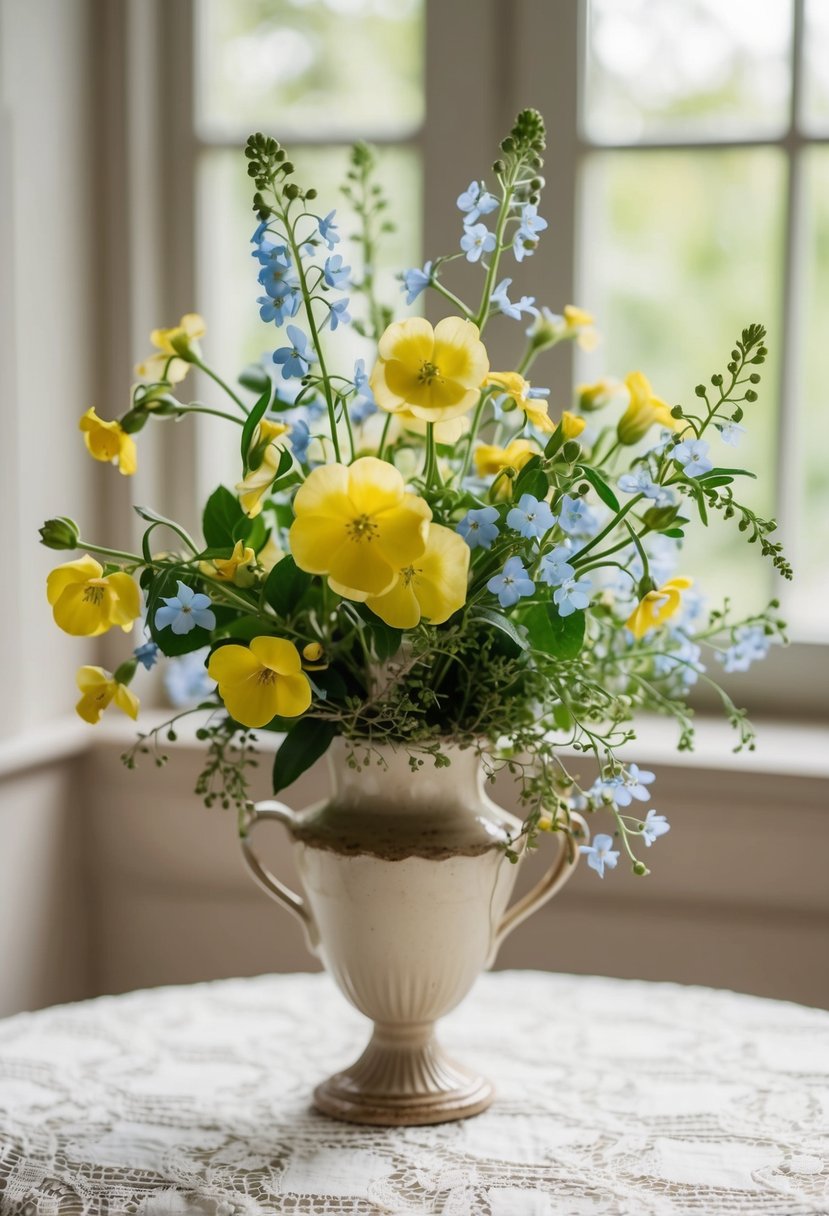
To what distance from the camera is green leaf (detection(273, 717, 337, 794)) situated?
39.9 inches

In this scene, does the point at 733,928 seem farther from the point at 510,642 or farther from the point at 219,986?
the point at 510,642

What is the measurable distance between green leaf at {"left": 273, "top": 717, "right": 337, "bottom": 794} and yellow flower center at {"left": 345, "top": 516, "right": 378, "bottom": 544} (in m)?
0.19

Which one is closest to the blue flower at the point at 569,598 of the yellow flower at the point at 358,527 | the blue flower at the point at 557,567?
the blue flower at the point at 557,567

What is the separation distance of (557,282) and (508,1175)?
1146mm

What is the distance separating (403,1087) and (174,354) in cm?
59

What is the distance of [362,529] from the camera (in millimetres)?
891

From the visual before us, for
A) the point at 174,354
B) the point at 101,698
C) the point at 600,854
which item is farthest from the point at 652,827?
the point at 174,354

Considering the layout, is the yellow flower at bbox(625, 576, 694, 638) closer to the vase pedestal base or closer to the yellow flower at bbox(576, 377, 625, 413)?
the yellow flower at bbox(576, 377, 625, 413)

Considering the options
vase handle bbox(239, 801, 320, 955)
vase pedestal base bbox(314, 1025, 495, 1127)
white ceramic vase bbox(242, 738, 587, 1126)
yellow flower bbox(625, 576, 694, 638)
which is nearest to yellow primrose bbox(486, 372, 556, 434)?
yellow flower bbox(625, 576, 694, 638)

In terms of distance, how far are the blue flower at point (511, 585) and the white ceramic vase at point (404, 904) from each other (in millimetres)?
163

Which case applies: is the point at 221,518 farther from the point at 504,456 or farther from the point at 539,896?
the point at 539,896

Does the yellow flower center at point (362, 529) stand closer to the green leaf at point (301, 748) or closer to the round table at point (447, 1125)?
the green leaf at point (301, 748)

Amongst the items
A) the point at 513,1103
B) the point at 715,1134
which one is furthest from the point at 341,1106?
the point at 715,1134

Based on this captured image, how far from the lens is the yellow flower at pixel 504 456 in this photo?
41.4 inches
